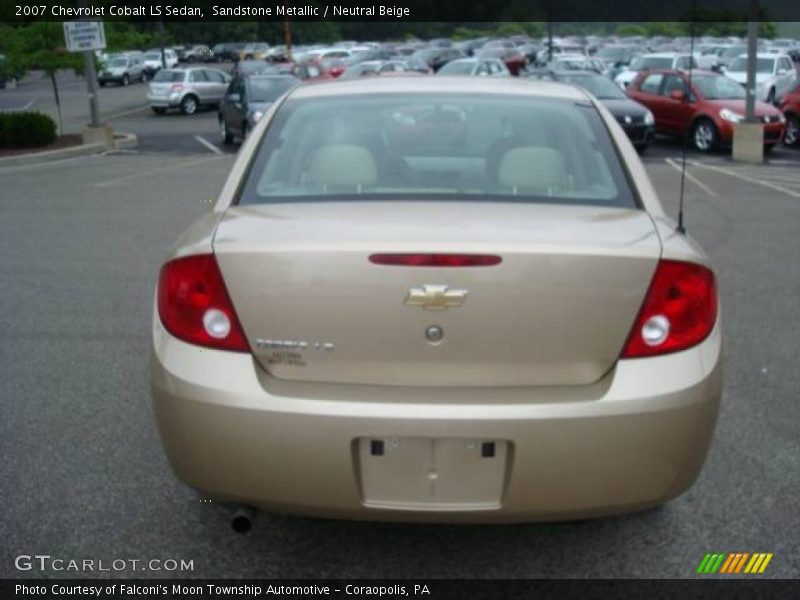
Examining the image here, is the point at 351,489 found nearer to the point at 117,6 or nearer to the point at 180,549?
the point at 180,549

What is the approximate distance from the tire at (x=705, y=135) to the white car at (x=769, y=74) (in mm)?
8176

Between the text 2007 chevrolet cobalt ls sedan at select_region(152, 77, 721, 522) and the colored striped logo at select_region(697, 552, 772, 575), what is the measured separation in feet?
1.65

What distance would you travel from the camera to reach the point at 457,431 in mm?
2807

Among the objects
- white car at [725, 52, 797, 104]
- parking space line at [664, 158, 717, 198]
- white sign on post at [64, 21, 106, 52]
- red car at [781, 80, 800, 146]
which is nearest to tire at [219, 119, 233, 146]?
white sign on post at [64, 21, 106, 52]

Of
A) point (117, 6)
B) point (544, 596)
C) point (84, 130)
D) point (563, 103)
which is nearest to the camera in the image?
point (544, 596)

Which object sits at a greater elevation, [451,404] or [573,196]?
[573,196]

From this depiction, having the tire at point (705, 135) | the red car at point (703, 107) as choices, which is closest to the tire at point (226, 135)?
the red car at point (703, 107)

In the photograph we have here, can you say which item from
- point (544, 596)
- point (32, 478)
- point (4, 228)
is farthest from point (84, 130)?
point (544, 596)

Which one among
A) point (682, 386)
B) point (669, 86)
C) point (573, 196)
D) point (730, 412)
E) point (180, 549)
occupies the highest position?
point (573, 196)

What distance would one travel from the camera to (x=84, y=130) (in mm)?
19875

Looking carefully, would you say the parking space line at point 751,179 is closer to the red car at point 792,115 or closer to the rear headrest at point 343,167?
the red car at point 792,115

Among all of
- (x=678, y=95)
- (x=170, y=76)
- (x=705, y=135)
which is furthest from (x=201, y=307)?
(x=170, y=76)

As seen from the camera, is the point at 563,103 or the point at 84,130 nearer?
the point at 563,103

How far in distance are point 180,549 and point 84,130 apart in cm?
1779
